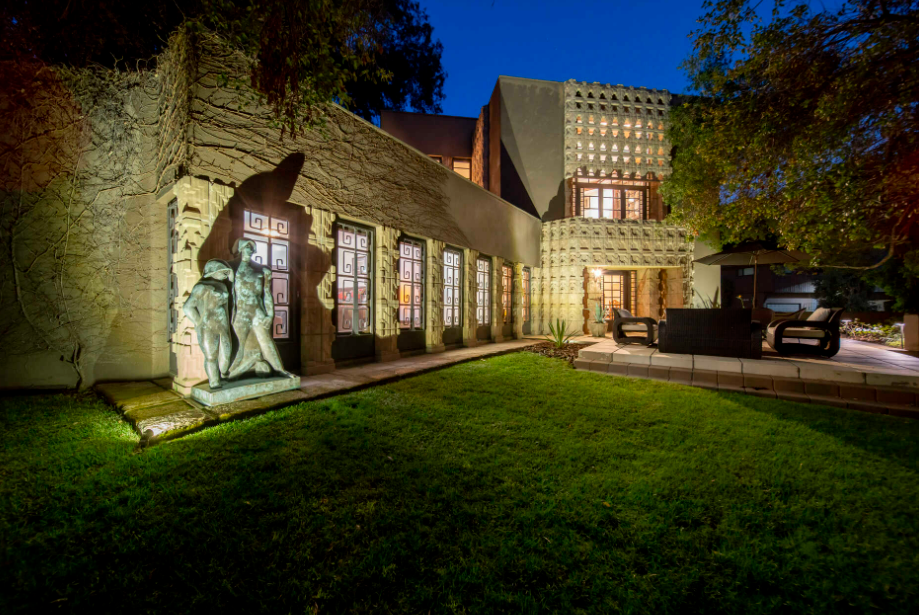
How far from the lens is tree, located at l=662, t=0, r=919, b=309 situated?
4633 mm

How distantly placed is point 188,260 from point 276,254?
114 cm

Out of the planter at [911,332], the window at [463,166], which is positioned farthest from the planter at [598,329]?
the window at [463,166]

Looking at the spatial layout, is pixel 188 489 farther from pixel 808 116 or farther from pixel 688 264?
pixel 688 264

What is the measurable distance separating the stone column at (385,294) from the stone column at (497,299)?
4.07m

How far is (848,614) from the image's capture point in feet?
4.94

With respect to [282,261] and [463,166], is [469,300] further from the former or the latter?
[463,166]

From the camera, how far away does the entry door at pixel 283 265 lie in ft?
16.1

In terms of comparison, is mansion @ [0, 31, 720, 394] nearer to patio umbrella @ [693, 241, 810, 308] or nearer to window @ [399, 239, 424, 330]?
window @ [399, 239, 424, 330]

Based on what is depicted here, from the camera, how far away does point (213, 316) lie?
3.68 m

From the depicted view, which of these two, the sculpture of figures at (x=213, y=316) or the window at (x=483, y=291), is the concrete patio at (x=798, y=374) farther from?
the sculpture of figures at (x=213, y=316)

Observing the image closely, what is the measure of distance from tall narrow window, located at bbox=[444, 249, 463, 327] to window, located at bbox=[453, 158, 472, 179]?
768cm

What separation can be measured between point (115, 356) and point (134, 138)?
317 cm

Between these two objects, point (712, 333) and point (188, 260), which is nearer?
point (188, 260)

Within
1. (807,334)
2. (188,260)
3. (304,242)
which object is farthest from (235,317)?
(807,334)
